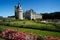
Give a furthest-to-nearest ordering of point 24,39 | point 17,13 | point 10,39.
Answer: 1. point 17,13
2. point 10,39
3. point 24,39

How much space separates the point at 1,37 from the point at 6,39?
1.21 metres

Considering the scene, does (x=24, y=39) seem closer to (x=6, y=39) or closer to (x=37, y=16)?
(x=6, y=39)

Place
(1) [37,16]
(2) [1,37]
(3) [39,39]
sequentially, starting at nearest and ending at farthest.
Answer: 1. (3) [39,39]
2. (2) [1,37]
3. (1) [37,16]

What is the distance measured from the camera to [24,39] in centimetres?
1162

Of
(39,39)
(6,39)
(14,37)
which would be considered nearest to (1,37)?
(6,39)

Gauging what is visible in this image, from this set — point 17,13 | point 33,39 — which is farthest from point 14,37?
point 17,13

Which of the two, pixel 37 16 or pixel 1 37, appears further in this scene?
pixel 37 16

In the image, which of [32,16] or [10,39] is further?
[32,16]

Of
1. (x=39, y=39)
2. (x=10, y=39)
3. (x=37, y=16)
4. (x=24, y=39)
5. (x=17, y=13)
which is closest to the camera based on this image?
(x=39, y=39)

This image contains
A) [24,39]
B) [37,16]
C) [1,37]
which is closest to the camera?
[24,39]

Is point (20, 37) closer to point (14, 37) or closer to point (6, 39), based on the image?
point (14, 37)

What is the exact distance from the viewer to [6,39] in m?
12.9

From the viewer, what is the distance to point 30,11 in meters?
73.2

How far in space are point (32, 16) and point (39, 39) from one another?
63.6 meters
